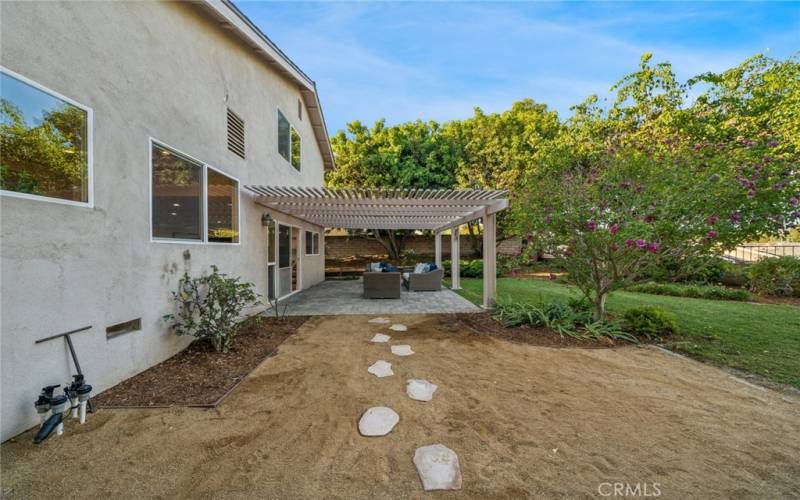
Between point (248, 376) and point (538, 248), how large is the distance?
→ 543 cm

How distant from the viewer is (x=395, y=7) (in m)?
7.83

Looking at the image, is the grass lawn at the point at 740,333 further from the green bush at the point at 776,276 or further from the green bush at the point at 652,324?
the green bush at the point at 776,276

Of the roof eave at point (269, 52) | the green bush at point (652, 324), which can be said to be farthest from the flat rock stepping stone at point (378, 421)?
the roof eave at point (269, 52)

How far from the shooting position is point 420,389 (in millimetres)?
3551

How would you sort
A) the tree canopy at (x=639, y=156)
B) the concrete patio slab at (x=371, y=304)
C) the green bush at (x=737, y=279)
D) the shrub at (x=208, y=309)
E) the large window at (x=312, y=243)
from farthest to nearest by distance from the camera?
the large window at (x=312, y=243) → the green bush at (x=737, y=279) → the concrete patio slab at (x=371, y=304) → the tree canopy at (x=639, y=156) → the shrub at (x=208, y=309)

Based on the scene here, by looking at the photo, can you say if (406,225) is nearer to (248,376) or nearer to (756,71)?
(248,376)

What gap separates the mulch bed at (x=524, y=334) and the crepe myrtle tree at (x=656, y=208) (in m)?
1.08

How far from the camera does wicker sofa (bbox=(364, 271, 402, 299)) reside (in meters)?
9.30

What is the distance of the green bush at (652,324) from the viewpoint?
548cm

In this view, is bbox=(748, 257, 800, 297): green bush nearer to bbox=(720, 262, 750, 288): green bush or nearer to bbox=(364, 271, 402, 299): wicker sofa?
bbox=(720, 262, 750, 288): green bush

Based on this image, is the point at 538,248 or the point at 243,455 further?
the point at 538,248

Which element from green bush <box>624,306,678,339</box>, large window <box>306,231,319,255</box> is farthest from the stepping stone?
large window <box>306,231,319,255</box>

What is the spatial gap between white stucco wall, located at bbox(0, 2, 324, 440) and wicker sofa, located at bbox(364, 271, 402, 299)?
4306mm

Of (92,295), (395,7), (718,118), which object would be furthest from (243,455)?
(718,118)
